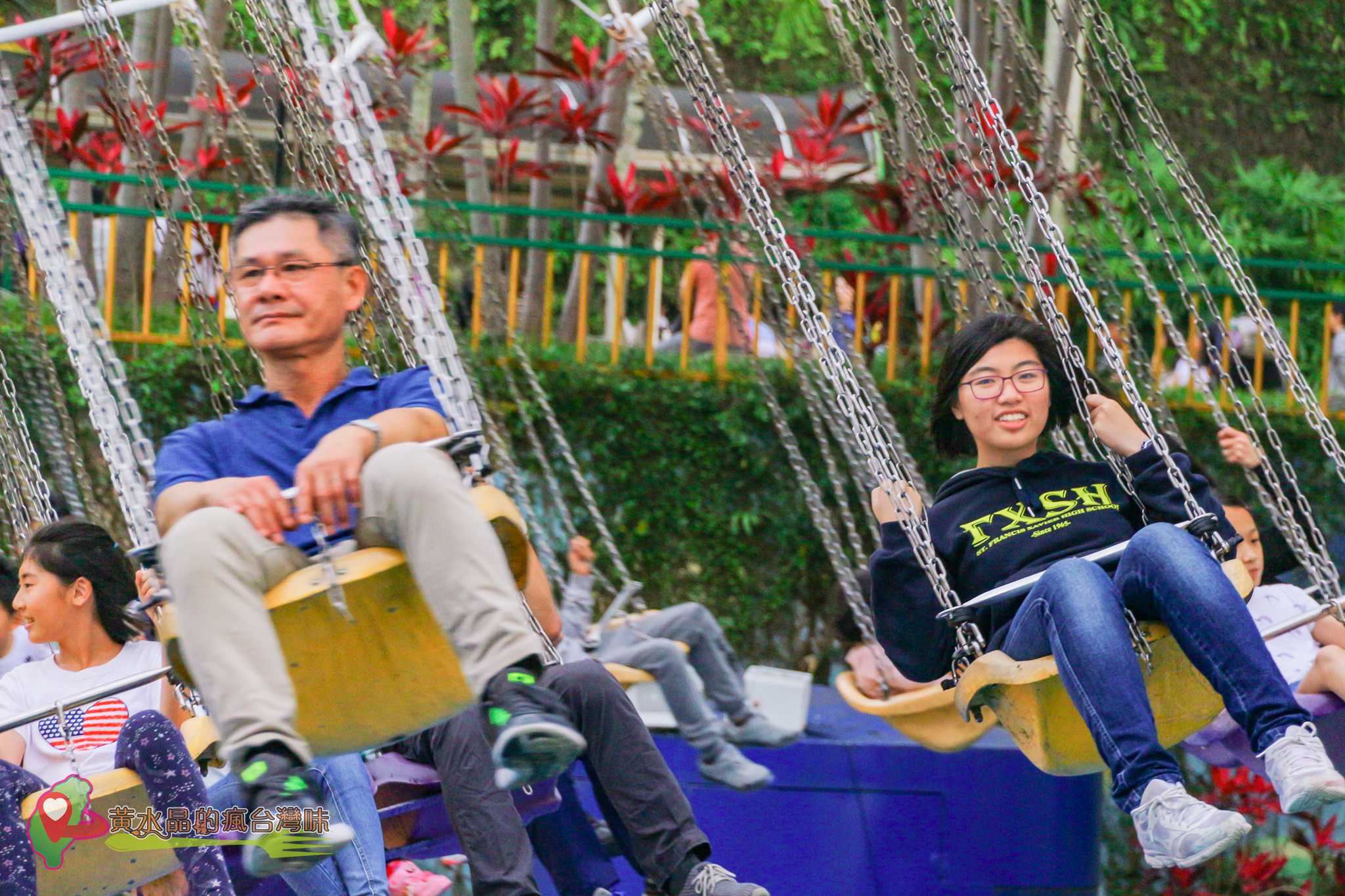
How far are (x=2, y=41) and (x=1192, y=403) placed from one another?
4.32 meters

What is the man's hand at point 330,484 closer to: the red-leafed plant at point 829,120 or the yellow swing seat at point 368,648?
the yellow swing seat at point 368,648

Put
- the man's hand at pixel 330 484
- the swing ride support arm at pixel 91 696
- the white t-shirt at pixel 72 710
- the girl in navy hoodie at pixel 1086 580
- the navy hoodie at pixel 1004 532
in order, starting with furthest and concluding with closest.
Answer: the white t-shirt at pixel 72 710 → the navy hoodie at pixel 1004 532 → the swing ride support arm at pixel 91 696 → the girl in navy hoodie at pixel 1086 580 → the man's hand at pixel 330 484

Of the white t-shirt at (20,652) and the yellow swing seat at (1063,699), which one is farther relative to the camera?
the white t-shirt at (20,652)

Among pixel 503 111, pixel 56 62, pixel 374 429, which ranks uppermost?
pixel 56 62

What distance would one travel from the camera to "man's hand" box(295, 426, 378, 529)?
2604mm

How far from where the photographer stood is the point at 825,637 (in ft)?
21.3

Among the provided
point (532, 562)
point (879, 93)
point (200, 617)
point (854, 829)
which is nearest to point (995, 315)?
point (532, 562)

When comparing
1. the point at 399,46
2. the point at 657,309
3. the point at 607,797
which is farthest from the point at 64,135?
the point at 607,797

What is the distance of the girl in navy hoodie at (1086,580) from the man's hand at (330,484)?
1.05 meters

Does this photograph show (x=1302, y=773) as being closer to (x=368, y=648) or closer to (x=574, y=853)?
(x=368, y=648)

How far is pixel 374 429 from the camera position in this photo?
109 inches

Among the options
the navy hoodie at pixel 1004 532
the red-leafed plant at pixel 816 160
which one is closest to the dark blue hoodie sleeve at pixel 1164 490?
the navy hoodie at pixel 1004 532

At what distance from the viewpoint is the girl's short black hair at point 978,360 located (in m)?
3.44

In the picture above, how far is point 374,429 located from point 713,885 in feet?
3.65
